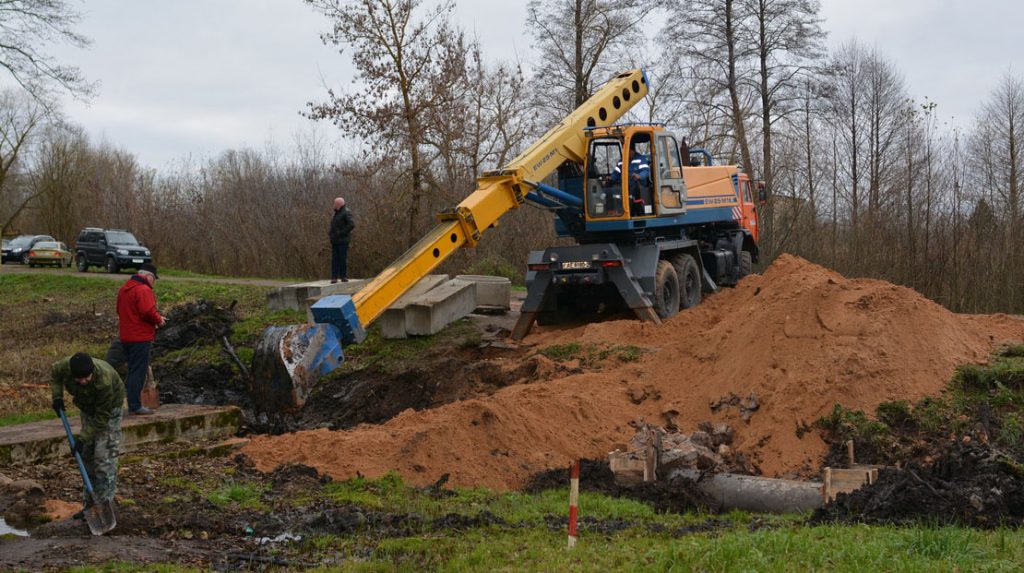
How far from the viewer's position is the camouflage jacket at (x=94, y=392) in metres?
7.46

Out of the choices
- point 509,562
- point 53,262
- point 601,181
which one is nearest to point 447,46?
point 601,181

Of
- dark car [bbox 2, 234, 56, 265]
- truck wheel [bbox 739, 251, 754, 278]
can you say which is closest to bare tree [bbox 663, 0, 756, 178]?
truck wheel [bbox 739, 251, 754, 278]

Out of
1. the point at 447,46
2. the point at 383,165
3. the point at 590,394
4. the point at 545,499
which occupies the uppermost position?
the point at 447,46

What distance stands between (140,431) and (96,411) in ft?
9.81

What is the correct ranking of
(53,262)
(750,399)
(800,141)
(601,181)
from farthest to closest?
(53,262) < (800,141) < (601,181) < (750,399)

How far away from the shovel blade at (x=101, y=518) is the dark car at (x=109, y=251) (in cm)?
2525

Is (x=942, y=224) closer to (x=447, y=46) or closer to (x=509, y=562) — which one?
(x=447, y=46)

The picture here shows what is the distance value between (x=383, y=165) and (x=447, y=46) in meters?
3.51

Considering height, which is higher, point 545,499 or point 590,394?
point 590,394

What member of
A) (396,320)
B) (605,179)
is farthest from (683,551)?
(396,320)

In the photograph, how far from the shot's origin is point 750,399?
10.8 metres

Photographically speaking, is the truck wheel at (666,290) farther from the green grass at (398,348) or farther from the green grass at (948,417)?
the green grass at (948,417)

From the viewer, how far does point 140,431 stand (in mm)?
10406

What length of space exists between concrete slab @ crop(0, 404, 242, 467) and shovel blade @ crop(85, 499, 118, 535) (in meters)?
2.68
